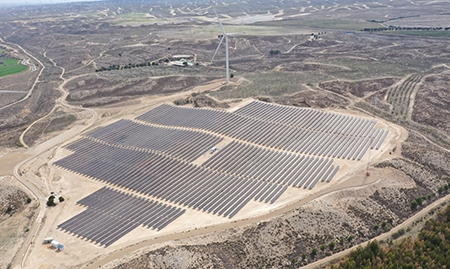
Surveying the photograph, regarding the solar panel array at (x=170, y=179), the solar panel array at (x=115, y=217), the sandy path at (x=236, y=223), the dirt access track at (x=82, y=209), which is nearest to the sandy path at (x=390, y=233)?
the sandy path at (x=236, y=223)

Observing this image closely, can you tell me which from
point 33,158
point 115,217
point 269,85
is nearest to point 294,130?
Result: point 269,85

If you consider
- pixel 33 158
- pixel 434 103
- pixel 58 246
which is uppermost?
pixel 434 103

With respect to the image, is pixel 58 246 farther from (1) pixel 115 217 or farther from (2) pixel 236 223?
(2) pixel 236 223

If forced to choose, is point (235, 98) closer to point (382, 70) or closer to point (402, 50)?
point (382, 70)

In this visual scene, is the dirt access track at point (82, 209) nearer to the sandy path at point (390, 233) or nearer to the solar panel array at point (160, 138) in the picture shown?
the sandy path at point (390, 233)

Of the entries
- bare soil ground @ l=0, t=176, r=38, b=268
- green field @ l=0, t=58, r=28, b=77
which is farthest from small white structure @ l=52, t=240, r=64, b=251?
green field @ l=0, t=58, r=28, b=77

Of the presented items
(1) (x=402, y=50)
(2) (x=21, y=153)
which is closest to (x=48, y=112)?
(2) (x=21, y=153)
